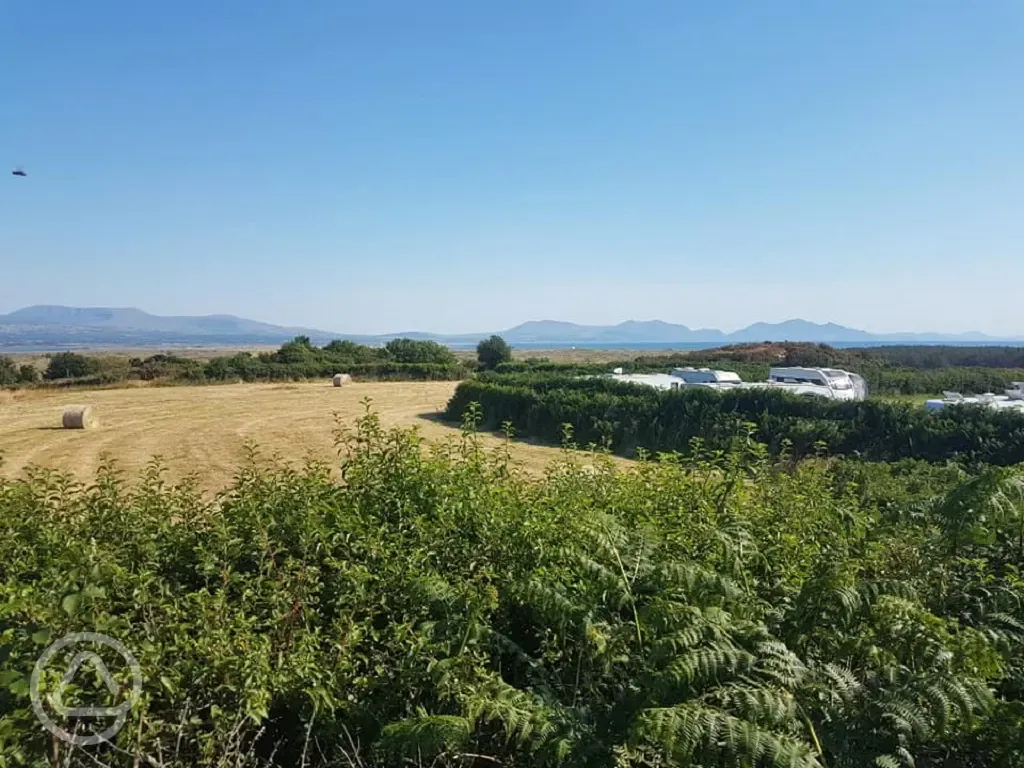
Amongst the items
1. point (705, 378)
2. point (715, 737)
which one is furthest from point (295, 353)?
point (715, 737)

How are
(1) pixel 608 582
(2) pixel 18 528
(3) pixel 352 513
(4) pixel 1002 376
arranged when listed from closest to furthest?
1. (1) pixel 608 582
2. (2) pixel 18 528
3. (3) pixel 352 513
4. (4) pixel 1002 376

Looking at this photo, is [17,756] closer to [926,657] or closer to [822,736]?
[822,736]

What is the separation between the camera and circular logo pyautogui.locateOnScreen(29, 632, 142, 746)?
2227mm

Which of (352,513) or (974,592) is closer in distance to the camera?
(974,592)

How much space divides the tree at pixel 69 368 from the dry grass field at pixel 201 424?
1050 cm

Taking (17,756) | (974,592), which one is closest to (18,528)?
(17,756)

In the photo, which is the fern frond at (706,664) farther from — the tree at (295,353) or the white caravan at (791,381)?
the tree at (295,353)

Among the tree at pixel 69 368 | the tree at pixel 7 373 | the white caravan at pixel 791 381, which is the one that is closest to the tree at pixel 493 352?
the white caravan at pixel 791 381

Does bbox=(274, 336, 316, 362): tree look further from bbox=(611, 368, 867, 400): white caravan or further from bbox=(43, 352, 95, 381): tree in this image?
bbox=(611, 368, 867, 400): white caravan

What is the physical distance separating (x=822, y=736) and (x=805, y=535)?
206cm

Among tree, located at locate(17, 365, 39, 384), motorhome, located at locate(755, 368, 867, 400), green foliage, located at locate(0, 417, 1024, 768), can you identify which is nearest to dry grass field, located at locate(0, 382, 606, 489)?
green foliage, located at locate(0, 417, 1024, 768)

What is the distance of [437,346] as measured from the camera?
5738cm

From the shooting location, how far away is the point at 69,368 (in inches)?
1865

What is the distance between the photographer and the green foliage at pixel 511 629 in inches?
93.7
